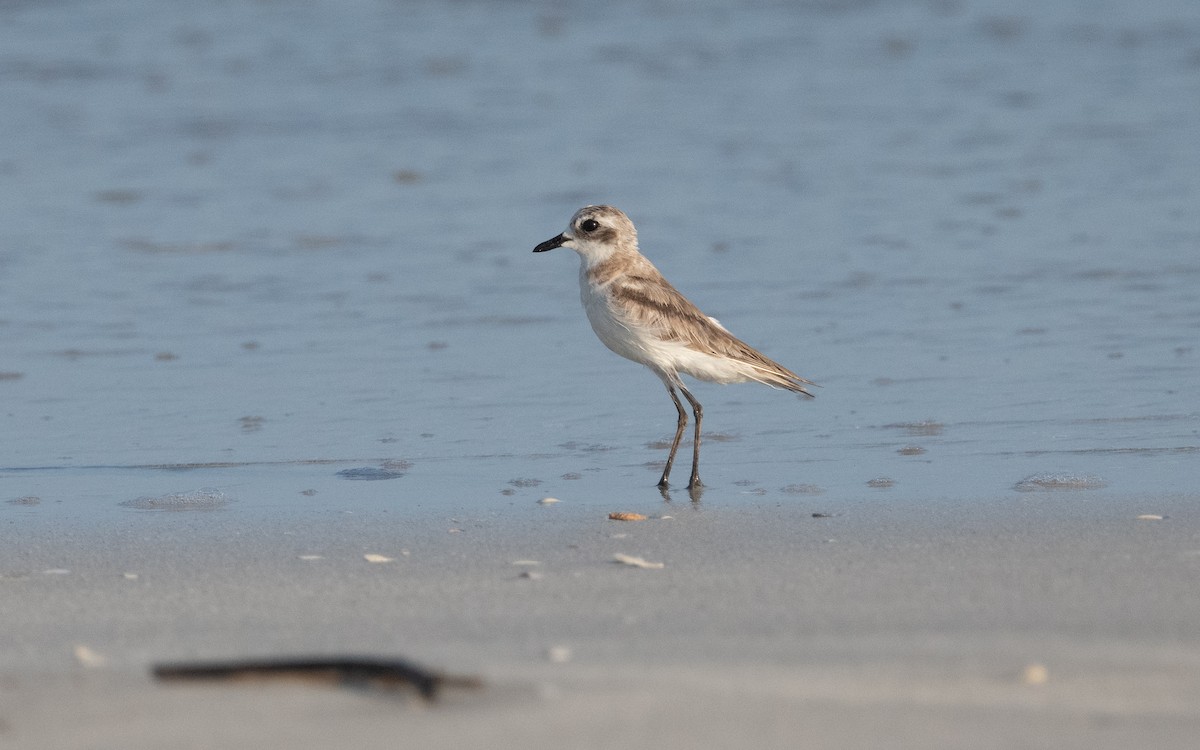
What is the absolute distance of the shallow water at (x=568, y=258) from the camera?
21.2ft

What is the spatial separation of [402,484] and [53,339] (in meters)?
3.26

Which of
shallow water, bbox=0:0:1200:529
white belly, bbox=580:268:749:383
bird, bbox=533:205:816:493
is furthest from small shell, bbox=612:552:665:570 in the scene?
white belly, bbox=580:268:749:383

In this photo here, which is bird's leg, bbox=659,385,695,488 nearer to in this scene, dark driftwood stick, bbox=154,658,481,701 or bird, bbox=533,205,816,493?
bird, bbox=533,205,816,493

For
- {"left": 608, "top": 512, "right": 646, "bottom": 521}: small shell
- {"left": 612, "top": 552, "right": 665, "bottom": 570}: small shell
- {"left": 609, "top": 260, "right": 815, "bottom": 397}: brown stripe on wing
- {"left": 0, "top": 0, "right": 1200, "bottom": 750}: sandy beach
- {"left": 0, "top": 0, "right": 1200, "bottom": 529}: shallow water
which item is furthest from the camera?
{"left": 0, "top": 0, "right": 1200, "bottom": 529}: shallow water

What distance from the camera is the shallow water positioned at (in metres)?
6.46

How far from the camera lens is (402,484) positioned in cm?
608

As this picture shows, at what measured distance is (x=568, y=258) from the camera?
10.9 m

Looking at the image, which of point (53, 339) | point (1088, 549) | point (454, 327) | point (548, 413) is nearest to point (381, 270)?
point (454, 327)

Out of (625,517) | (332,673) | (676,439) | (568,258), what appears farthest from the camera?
(568,258)

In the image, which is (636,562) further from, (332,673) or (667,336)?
(667,336)

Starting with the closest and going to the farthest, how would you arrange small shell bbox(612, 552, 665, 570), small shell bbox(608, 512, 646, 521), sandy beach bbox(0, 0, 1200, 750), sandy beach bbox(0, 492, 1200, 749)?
sandy beach bbox(0, 492, 1200, 749) < sandy beach bbox(0, 0, 1200, 750) < small shell bbox(612, 552, 665, 570) < small shell bbox(608, 512, 646, 521)

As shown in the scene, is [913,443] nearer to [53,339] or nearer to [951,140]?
[53,339]

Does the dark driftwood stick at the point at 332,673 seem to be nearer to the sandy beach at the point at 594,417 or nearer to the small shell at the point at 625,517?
the sandy beach at the point at 594,417

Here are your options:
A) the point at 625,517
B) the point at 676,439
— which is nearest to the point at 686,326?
the point at 676,439
